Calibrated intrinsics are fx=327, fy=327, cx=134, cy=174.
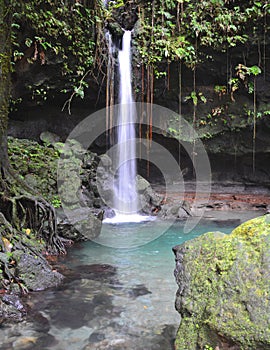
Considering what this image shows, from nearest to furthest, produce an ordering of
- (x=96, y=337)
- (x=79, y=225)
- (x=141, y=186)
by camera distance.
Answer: (x=96, y=337) → (x=79, y=225) → (x=141, y=186)

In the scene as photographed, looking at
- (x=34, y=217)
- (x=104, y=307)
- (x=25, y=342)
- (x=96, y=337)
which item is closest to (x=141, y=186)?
(x=34, y=217)

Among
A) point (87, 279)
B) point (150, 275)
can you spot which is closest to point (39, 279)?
point (87, 279)

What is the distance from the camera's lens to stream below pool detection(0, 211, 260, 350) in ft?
10.6

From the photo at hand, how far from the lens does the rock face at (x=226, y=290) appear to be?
2349mm

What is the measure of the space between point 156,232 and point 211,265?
5698 mm

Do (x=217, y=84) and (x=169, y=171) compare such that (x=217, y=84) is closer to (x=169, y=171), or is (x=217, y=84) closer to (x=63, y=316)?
(x=169, y=171)

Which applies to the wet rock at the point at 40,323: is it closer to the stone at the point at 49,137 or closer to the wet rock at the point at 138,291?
the wet rock at the point at 138,291

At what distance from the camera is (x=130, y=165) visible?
12898 millimetres

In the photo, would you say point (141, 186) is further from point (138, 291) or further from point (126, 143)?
point (138, 291)

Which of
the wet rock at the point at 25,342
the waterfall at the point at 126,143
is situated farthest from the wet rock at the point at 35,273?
the waterfall at the point at 126,143

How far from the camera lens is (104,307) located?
13.1 ft

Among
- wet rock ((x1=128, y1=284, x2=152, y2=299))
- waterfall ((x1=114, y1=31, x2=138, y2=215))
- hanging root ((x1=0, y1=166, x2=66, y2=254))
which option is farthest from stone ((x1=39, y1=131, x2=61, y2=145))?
wet rock ((x1=128, y1=284, x2=152, y2=299))

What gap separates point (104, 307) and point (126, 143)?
909cm

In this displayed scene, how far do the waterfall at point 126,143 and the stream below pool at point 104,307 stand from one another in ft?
16.3
